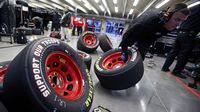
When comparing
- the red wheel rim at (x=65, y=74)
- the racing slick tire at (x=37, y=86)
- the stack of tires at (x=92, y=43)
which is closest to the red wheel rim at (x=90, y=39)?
the stack of tires at (x=92, y=43)

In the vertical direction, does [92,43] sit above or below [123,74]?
above

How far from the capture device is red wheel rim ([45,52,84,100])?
3.97 ft

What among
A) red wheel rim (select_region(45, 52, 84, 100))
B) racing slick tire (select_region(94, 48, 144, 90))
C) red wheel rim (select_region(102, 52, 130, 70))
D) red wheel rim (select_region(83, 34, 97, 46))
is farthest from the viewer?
red wheel rim (select_region(83, 34, 97, 46))

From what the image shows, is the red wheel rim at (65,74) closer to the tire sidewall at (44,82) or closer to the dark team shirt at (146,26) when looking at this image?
the tire sidewall at (44,82)

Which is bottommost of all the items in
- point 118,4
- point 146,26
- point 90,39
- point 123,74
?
point 123,74

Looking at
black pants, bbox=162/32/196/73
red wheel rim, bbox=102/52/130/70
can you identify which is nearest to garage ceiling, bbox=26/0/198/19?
black pants, bbox=162/32/196/73

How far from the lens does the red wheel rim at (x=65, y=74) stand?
3.97ft

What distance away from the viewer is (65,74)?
1.32 metres

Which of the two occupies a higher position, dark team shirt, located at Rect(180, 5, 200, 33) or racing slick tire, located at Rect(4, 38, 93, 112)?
dark team shirt, located at Rect(180, 5, 200, 33)

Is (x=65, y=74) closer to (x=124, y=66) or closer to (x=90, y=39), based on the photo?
(x=124, y=66)

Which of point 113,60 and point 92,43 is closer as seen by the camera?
point 113,60

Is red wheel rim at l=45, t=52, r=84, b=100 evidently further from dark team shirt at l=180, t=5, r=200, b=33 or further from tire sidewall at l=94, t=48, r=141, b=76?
dark team shirt at l=180, t=5, r=200, b=33

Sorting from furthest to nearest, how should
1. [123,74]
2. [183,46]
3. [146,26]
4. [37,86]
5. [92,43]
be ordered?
[92,43]
[183,46]
[146,26]
[123,74]
[37,86]

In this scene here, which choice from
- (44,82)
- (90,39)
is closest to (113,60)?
(44,82)
